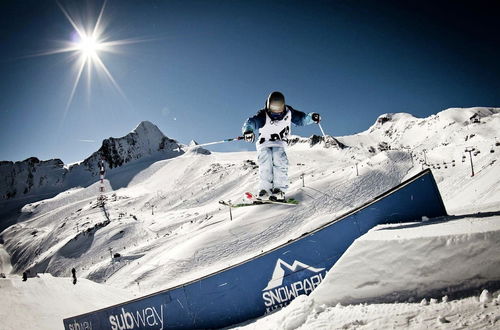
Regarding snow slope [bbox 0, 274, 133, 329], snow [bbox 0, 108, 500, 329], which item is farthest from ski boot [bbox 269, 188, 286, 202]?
snow slope [bbox 0, 274, 133, 329]

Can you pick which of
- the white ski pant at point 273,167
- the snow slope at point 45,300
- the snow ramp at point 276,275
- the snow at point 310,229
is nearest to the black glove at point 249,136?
the white ski pant at point 273,167

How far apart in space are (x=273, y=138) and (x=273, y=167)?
540 millimetres

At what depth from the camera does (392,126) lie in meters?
181

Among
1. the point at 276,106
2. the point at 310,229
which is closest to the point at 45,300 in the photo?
the point at 310,229

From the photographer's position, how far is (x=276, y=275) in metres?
4.74

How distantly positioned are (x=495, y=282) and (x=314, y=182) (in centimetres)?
3306

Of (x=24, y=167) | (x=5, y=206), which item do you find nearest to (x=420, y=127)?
(x=5, y=206)

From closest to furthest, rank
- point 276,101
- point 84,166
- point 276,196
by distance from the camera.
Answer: point 276,101
point 276,196
point 84,166

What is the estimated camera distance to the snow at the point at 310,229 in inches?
93.9

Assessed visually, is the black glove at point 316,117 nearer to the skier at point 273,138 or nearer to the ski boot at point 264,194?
the skier at point 273,138

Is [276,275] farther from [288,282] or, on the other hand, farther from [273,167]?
[273,167]

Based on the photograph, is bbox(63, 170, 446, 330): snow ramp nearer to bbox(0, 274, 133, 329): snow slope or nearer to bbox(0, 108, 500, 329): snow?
bbox(0, 108, 500, 329): snow

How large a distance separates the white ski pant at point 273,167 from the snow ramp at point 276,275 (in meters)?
1.07

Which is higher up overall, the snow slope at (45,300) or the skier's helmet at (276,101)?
the skier's helmet at (276,101)
